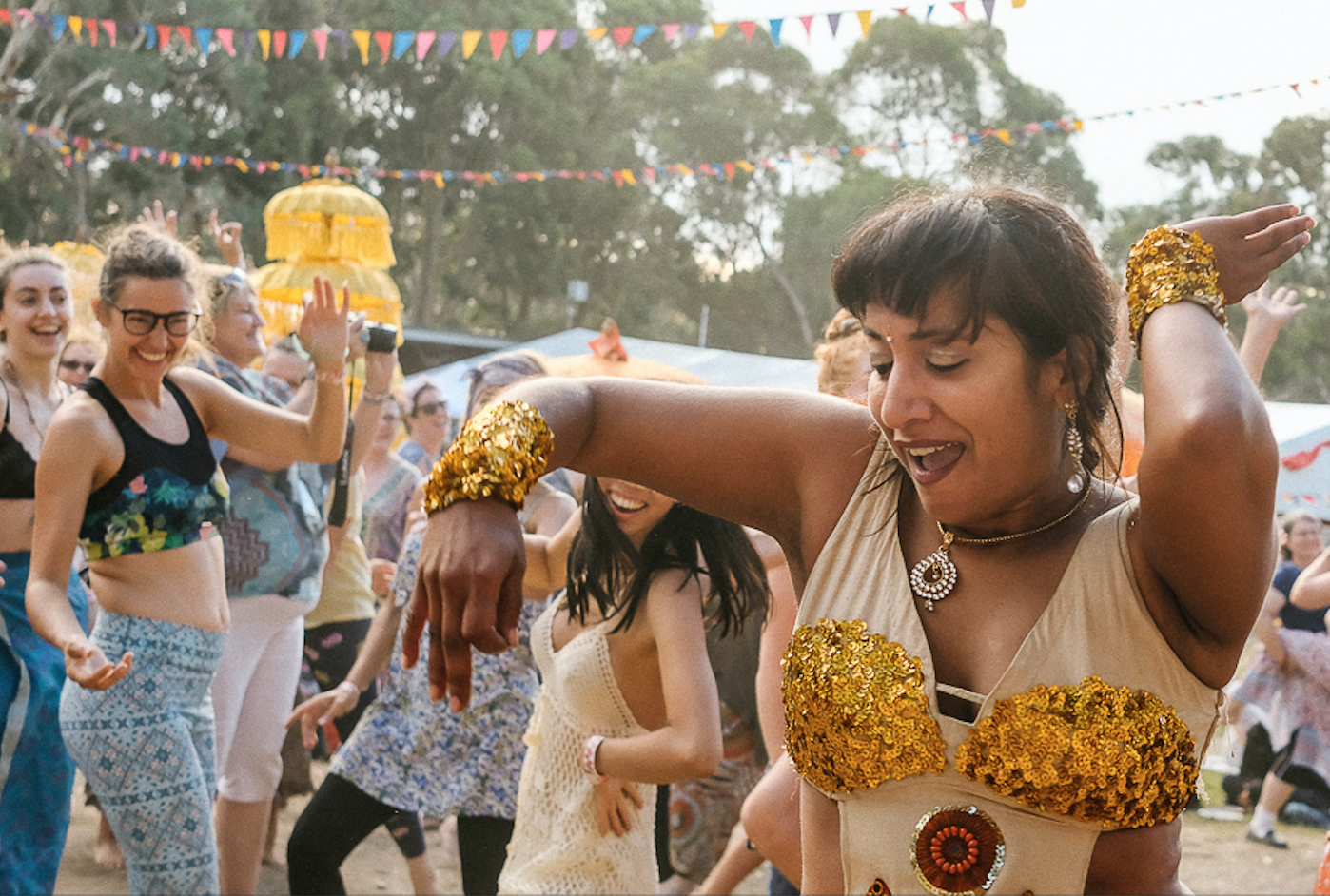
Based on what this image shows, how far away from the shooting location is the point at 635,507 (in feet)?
9.43

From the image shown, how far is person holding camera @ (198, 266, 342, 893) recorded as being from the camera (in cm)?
432

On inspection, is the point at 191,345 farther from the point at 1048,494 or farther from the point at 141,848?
the point at 1048,494

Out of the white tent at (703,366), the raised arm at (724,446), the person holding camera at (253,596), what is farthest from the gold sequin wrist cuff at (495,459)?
the white tent at (703,366)

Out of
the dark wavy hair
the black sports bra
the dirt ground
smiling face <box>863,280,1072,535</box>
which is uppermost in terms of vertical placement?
the dark wavy hair

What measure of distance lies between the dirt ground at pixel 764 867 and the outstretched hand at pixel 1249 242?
15.1 ft

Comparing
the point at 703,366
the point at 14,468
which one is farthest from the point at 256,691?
the point at 703,366

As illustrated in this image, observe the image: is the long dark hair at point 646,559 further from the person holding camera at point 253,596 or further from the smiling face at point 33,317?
Answer: the smiling face at point 33,317

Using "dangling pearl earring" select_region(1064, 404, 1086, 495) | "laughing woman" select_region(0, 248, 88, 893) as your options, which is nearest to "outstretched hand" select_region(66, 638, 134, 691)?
"laughing woman" select_region(0, 248, 88, 893)

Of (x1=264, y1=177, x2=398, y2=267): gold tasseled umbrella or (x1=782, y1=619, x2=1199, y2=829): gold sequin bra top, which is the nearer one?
(x1=782, y1=619, x2=1199, y2=829): gold sequin bra top

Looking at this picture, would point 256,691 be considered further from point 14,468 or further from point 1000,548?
point 1000,548

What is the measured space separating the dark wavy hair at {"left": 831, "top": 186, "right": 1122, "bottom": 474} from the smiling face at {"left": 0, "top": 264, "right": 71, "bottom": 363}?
311cm

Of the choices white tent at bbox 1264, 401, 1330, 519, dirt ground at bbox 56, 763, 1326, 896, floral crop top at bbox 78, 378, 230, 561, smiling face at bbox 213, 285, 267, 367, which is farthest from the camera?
white tent at bbox 1264, 401, 1330, 519

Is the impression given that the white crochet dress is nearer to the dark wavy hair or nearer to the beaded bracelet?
the beaded bracelet

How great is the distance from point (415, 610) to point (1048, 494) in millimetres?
809
